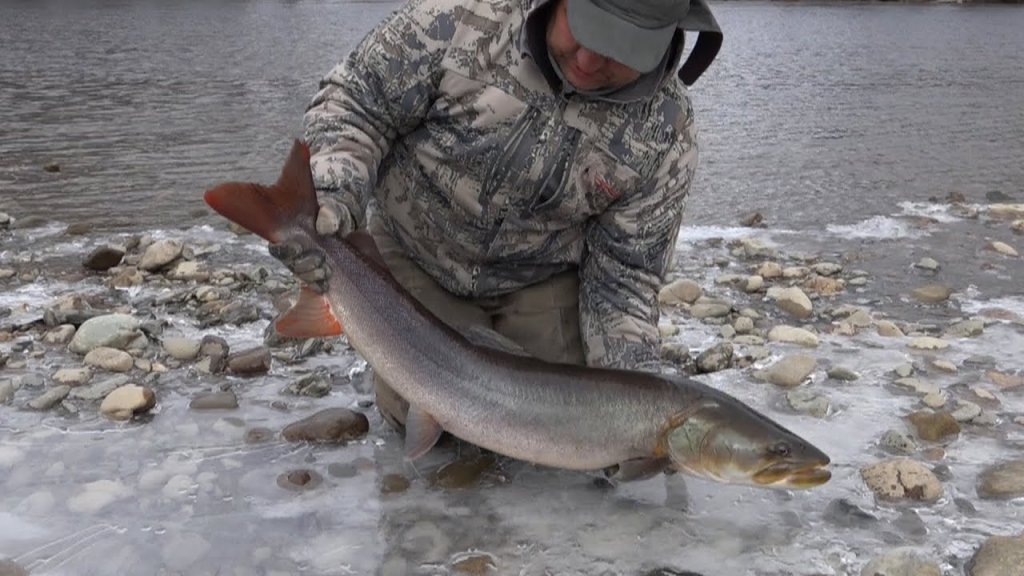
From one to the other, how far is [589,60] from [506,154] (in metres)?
0.52

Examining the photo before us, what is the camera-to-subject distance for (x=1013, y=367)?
188 inches

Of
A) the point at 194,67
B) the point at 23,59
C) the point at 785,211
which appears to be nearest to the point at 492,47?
the point at 785,211

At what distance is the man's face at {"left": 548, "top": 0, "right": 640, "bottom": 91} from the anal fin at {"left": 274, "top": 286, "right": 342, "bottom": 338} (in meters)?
1.14

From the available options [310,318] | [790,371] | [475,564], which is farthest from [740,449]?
[790,371]

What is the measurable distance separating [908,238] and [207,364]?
Answer: 5.37 metres

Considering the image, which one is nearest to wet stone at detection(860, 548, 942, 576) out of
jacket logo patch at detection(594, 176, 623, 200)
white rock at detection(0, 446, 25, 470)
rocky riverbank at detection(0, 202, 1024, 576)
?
rocky riverbank at detection(0, 202, 1024, 576)

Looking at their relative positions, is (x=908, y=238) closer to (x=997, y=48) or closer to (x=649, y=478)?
(x=649, y=478)

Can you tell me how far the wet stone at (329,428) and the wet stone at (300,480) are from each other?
0.27 meters

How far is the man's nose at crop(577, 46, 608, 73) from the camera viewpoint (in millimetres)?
3264

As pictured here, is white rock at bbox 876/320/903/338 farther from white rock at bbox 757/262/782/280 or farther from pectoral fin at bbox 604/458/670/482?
pectoral fin at bbox 604/458/670/482

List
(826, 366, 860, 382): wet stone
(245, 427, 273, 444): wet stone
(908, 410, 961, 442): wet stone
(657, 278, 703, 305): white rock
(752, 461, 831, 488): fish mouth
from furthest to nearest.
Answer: (657, 278, 703, 305): white rock < (826, 366, 860, 382): wet stone < (908, 410, 961, 442): wet stone < (245, 427, 273, 444): wet stone < (752, 461, 831, 488): fish mouth

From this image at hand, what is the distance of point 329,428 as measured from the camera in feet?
13.0

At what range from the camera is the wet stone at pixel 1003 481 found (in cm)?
356

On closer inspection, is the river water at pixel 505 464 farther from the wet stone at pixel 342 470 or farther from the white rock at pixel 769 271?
the white rock at pixel 769 271
